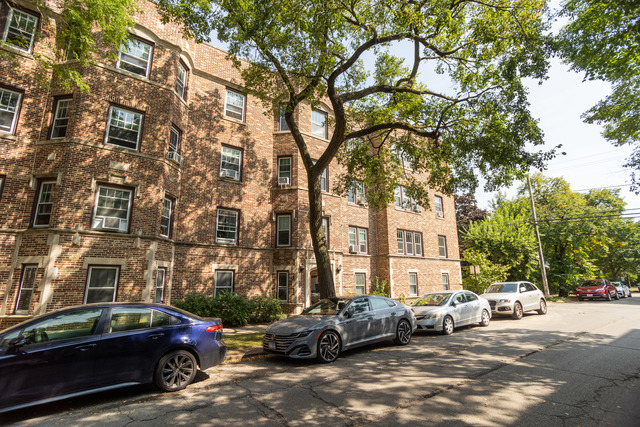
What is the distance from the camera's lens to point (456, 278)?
85.1 feet

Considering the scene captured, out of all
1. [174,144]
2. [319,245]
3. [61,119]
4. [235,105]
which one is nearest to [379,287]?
[319,245]

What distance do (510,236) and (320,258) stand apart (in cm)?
2030

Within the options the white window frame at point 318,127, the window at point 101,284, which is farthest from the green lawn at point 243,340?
the white window frame at point 318,127

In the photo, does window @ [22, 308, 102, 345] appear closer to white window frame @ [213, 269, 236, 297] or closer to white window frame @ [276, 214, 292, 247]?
white window frame @ [213, 269, 236, 297]

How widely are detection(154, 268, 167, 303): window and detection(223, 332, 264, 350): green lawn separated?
400 cm

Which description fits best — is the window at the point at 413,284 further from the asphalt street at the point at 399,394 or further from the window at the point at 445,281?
the asphalt street at the point at 399,394

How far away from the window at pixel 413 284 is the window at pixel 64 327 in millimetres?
19788

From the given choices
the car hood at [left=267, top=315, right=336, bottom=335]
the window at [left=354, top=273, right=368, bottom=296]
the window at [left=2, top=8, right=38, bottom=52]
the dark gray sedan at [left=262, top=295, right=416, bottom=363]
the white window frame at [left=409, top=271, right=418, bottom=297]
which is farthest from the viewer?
the white window frame at [left=409, top=271, right=418, bottom=297]

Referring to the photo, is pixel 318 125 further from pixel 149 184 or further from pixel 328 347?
pixel 328 347

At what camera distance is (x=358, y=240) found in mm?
20625

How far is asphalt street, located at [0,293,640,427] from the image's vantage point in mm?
4359

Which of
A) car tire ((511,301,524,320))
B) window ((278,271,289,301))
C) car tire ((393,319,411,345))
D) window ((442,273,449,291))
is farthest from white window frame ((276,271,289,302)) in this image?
window ((442,273,449,291))

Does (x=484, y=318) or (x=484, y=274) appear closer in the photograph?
(x=484, y=318)

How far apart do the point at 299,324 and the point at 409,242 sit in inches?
668
